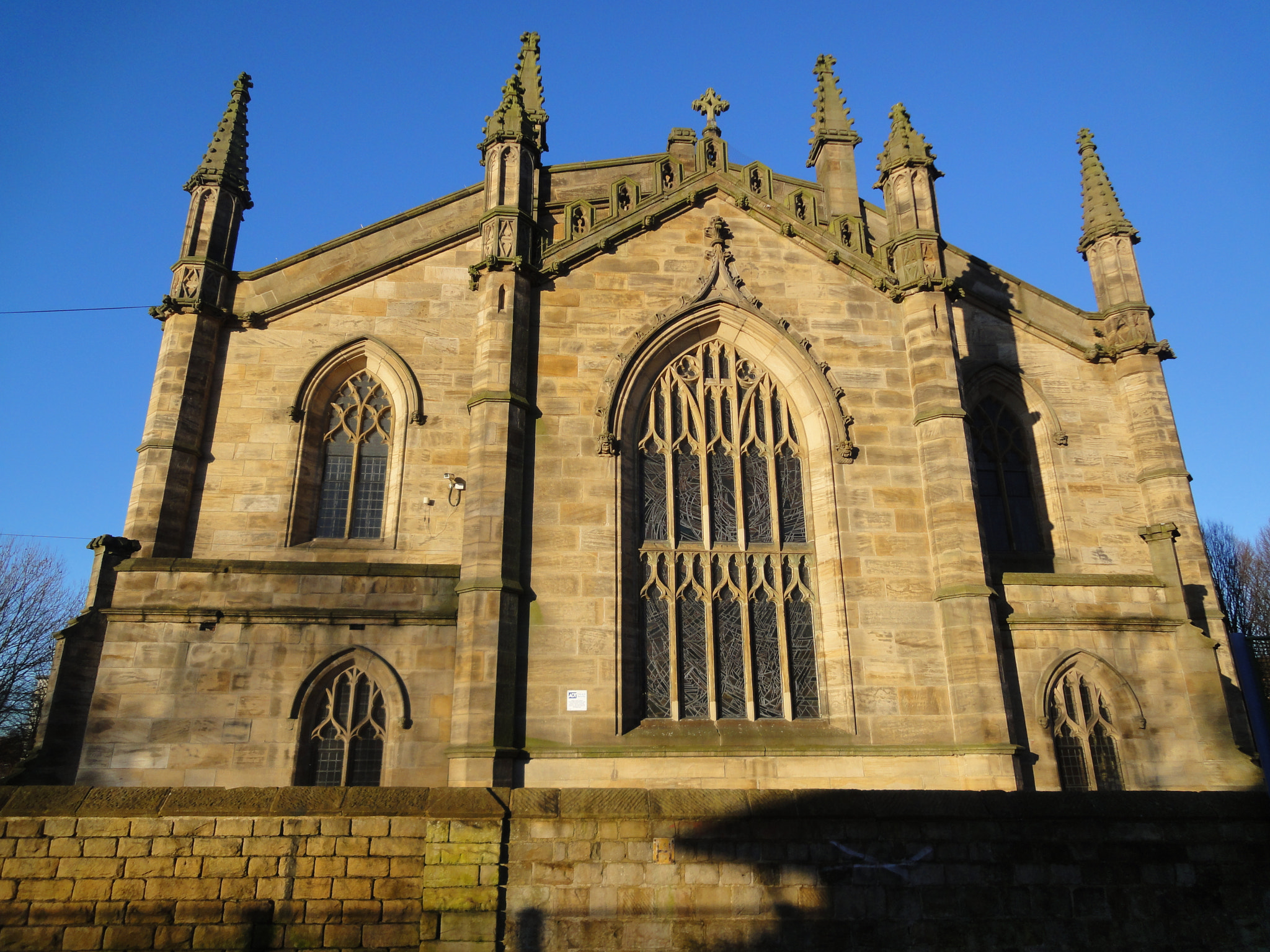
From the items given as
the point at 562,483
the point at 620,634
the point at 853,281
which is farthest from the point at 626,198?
the point at 620,634

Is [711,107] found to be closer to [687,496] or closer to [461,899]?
[687,496]

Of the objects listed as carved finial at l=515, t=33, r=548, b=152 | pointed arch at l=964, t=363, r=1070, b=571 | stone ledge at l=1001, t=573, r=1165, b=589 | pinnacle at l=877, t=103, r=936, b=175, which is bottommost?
stone ledge at l=1001, t=573, r=1165, b=589

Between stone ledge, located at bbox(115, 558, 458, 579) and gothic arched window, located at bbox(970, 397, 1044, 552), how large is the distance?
30.6 feet

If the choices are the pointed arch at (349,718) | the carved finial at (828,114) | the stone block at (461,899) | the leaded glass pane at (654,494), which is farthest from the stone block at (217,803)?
the carved finial at (828,114)

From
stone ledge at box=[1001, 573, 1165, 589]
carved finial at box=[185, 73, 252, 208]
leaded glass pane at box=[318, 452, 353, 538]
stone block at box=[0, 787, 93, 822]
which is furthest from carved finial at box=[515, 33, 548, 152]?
stone block at box=[0, 787, 93, 822]

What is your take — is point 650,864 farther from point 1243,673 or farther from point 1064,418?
point 1064,418

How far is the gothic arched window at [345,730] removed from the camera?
11969 mm

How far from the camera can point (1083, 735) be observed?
12.7 m

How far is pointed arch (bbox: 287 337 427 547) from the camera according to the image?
14359mm

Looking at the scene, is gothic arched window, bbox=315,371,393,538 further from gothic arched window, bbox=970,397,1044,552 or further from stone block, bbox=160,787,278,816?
gothic arched window, bbox=970,397,1044,552

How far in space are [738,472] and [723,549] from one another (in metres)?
1.24

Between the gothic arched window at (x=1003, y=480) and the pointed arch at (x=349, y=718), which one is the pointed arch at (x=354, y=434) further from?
the gothic arched window at (x=1003, y=480)

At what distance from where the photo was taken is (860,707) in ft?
40.5

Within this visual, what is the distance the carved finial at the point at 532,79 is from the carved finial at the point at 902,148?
6.11m
